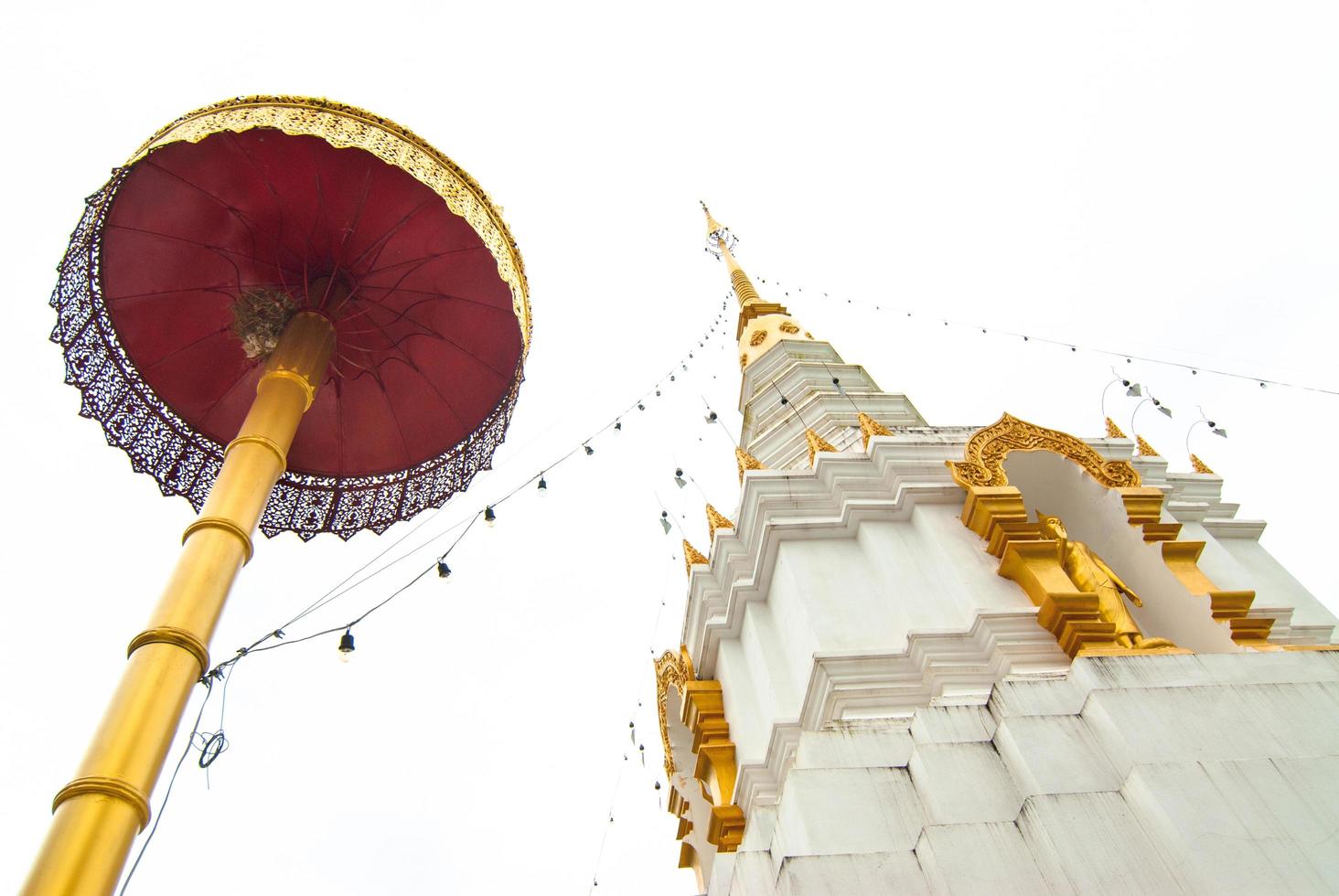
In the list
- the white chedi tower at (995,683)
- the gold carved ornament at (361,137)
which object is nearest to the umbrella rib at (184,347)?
the gold carved ornament at (361,137)

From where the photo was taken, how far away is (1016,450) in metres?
8.78

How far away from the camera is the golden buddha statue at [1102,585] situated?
6879 millimetres

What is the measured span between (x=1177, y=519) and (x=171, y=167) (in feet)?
34.0

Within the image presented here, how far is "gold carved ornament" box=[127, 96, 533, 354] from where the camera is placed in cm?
652

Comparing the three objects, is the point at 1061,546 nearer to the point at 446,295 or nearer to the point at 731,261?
the point at 446,295

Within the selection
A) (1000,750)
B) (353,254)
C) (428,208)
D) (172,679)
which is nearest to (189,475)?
(353,254)

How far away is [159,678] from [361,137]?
4378 mm

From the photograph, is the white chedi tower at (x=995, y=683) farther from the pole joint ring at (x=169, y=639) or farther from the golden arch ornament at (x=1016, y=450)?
the pole joint ring at (x=169, y=639)

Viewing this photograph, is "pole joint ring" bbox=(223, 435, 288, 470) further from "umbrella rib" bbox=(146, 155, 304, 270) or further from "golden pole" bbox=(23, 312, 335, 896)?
"umbrella rib" bbox=(146, 155, 304, 270)

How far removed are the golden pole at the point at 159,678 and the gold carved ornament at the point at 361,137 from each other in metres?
1.99

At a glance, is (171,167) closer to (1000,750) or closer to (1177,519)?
(1000,750)

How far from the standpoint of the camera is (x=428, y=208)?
24.3 ft

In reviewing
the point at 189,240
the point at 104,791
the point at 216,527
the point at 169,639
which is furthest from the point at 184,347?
the point at 104,791

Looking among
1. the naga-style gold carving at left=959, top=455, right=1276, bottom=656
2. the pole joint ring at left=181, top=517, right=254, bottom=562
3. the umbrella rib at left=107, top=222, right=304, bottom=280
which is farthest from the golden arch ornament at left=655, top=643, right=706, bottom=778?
the umbrella rib at left=107, top=222, right=304, bottom=280
